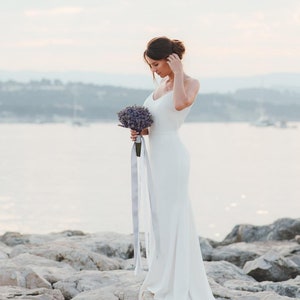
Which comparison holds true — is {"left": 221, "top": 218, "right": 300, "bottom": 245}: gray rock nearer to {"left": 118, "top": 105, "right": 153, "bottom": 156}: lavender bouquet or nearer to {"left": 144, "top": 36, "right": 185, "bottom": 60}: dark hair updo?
{"left": 118, "top": 105, "right": 153, "bottom": 156}: lavender bouquet

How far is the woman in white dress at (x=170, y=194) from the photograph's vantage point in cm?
643

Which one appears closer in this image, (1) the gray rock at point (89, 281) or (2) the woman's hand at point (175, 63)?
(2) the woman's hand at point (175, 63)

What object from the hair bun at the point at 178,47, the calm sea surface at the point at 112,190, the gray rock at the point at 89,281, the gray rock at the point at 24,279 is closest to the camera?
the hair bun at the point at 178,47

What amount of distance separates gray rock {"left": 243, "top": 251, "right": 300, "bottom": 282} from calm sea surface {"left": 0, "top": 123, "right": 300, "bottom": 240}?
15.1 meters

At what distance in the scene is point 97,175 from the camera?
49.7 metres

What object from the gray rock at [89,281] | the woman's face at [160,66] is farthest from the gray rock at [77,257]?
the woman's face at [160,66]

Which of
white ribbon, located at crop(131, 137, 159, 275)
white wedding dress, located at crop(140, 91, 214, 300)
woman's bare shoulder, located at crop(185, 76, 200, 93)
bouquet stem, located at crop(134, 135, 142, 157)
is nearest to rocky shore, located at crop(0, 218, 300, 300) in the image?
white wedding dress, located at crop(140, 91, 214, 300)

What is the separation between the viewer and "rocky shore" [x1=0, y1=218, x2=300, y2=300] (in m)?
7.31

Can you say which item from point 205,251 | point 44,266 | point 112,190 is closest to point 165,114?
point 44,266

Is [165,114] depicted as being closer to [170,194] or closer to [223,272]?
[170,194]

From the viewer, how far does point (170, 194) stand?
6578 mm

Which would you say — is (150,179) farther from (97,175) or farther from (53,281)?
(97,175)

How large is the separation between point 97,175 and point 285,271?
40.0 m

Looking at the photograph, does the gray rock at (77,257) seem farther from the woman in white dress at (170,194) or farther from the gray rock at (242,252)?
the woman in white dress at (170,194)
